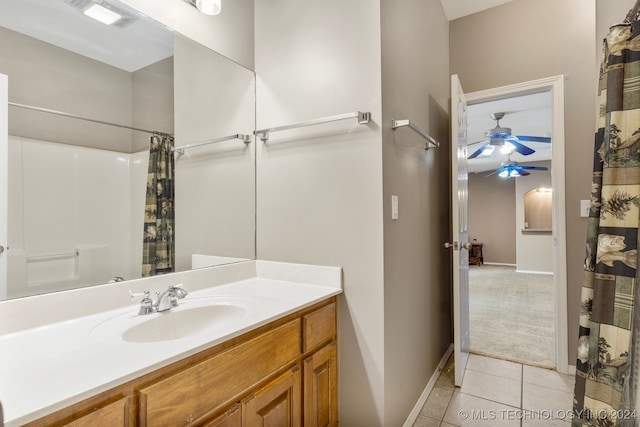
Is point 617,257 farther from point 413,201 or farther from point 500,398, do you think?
point 500,398

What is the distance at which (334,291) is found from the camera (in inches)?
60.6

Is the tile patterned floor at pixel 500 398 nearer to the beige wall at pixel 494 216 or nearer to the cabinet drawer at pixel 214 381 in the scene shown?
the cabinet drawer at pixel 214 381

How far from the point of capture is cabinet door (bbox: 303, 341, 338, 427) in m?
1.35

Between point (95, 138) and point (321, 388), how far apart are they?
1.43 meters

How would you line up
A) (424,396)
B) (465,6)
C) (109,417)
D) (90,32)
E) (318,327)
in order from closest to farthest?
1. (109,417)
2. (90,32)
3. (318,327)
4. (424,396)
5. (465,6)

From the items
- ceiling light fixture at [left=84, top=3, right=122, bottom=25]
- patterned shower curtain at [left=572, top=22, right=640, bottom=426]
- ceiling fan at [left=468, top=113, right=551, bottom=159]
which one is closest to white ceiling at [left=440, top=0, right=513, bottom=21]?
ceiling fan at [left=468, top=113, right=551, bottom=159]

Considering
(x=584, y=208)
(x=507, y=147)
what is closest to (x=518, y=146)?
(x=507, y=147)

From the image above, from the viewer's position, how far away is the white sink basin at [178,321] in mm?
1090

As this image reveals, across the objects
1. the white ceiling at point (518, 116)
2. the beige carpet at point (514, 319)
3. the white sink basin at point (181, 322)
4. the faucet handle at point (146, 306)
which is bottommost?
the beige carpet at point (514, 319)

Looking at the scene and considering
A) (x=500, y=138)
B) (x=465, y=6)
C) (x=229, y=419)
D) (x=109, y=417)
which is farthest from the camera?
(x=500, y=138)

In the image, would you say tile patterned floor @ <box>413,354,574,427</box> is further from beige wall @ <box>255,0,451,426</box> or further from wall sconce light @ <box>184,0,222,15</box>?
wall sconce light @ <box>184,0,222,15</box>

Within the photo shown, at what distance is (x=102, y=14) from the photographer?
4.28ft

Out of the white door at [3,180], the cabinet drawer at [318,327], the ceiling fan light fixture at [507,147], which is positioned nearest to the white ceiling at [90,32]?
the white door at [3,180]

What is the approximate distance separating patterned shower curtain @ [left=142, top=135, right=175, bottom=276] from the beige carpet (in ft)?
8.47
